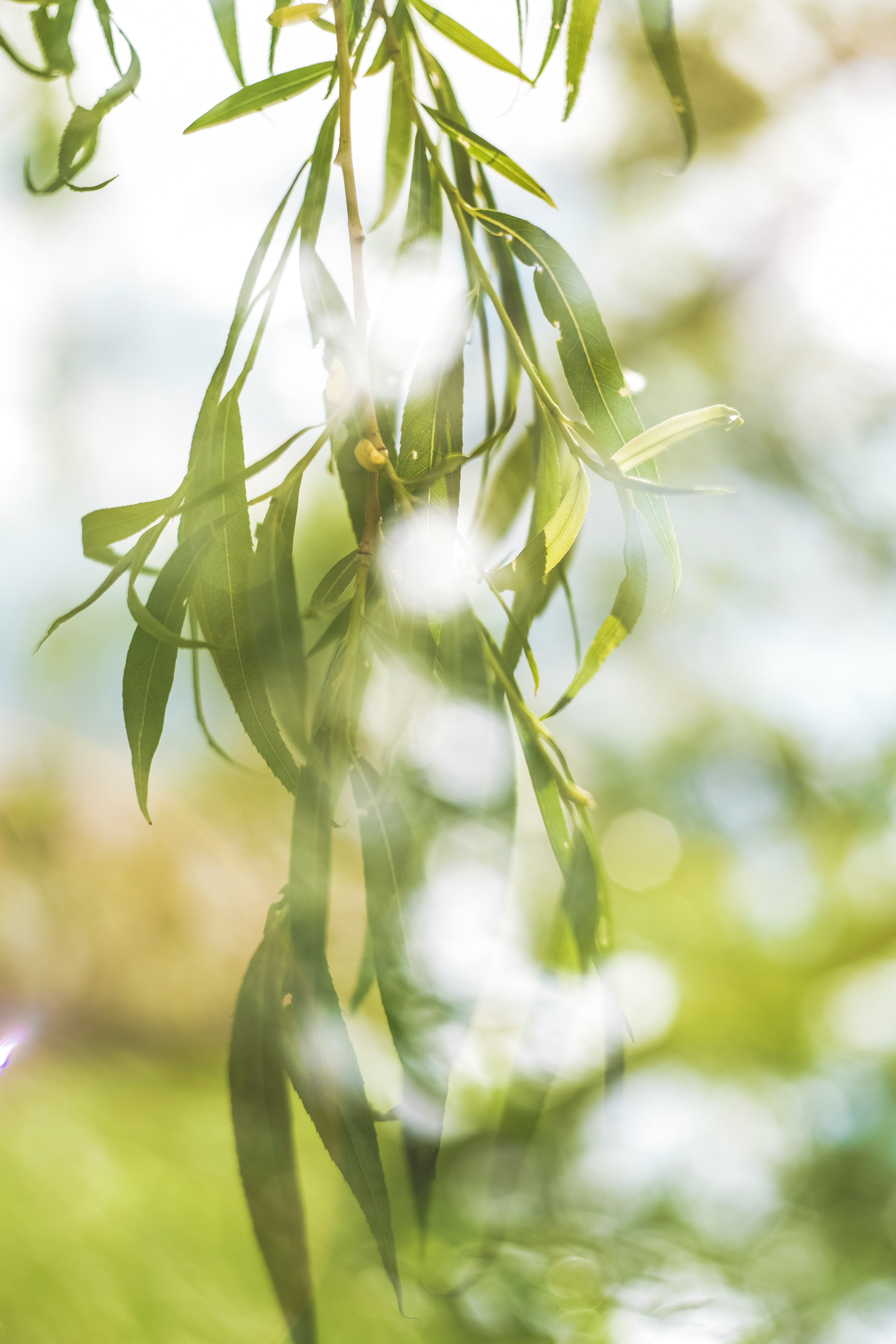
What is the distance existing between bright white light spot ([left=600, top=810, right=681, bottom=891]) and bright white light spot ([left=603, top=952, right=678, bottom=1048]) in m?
0.09

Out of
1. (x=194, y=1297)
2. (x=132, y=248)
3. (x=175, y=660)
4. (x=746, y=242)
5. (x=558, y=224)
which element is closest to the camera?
(x=175, y=660)

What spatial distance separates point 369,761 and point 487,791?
4 cm

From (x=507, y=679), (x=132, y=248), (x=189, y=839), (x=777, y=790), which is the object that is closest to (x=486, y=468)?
(x=507, y=679)

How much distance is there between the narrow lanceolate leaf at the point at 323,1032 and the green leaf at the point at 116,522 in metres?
0.08

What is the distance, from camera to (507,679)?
0.25m

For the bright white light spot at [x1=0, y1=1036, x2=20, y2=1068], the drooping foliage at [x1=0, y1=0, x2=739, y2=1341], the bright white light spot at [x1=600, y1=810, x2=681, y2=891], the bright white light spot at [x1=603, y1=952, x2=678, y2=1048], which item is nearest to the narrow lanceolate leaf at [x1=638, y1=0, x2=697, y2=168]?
the drooping foliage at [x1=0, y1=0, x2=739, y2=1341]

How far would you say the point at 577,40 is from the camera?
0.24 metres

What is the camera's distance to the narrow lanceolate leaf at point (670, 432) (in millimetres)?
186

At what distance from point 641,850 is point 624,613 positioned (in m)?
0.70

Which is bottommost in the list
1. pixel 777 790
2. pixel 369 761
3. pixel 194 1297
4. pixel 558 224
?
pixel 777 790

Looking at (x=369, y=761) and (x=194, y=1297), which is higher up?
(x=369, y=761)

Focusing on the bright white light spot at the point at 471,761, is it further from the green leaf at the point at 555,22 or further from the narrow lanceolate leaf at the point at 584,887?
the green leaf at the point at 555,22

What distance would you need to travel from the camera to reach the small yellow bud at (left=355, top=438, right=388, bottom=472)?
213 millimetres

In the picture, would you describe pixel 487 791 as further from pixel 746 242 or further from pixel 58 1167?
pixel 746 242
